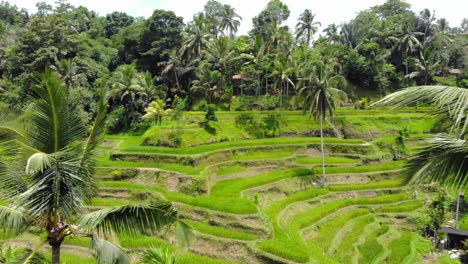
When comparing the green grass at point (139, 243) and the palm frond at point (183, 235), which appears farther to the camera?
the green grass at point (139, 243)

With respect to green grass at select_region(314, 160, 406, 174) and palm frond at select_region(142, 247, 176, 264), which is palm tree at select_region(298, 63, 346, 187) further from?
palm frond at select_region(142, 247, 176, 264)

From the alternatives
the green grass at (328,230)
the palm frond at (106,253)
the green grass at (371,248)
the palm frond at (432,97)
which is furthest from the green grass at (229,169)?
the palm frond at (432,97)

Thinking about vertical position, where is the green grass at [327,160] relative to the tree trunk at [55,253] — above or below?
below

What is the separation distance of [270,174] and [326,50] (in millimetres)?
28173

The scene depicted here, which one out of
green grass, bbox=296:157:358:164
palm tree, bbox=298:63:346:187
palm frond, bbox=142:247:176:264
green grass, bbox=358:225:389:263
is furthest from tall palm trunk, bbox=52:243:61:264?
green grass, bbox=296:157:358:164

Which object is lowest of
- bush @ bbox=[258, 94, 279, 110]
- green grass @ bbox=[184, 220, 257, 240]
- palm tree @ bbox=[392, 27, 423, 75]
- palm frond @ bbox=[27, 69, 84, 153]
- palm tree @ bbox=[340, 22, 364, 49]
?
green grass @ bbox=[184, 220, 257, 240]

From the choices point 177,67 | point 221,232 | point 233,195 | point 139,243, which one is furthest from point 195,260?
point 177,67

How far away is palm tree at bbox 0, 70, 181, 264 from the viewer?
22.1 ft

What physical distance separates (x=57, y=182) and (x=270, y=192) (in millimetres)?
22375

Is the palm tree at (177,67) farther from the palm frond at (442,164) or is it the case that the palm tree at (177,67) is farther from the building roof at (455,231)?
the palm frond at (442,164)

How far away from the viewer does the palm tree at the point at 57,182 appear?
22.1 feet

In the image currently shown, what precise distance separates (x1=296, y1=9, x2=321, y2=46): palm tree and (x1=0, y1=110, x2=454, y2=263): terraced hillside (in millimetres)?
25974

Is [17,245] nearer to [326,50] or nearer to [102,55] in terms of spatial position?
[102,55]

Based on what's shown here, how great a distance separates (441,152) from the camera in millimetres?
5094
